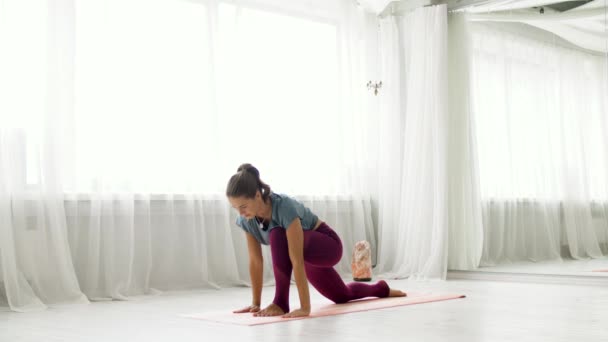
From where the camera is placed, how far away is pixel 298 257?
3.18m

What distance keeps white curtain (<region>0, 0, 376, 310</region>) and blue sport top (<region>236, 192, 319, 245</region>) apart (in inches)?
54.1

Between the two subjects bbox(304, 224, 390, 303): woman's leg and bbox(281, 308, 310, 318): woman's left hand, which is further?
bbox(304, 224, 390, 303): woman's leg

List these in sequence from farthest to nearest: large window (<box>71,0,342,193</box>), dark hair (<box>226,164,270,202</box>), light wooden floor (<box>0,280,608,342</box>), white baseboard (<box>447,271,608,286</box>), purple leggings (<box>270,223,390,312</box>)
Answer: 1. white baseboard (<box>447,271,608,286</box>)
2. large window (<box>71,0,342,193</box>)
3. purple leggings (<box>270,223,390,312</box>)
4. dark hair (<box>226,164,270,202</box>)
5. light wooden floor (<box>0,280,608,342</box>)

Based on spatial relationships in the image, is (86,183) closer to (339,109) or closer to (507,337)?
(339,109)

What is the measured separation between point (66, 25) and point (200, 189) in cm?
132

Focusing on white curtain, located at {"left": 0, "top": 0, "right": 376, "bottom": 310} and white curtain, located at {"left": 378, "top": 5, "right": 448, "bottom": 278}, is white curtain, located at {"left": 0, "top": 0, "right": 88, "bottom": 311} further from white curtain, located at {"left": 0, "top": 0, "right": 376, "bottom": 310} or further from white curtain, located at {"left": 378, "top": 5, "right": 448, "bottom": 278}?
white curtain, located at {"left": 378, "top": 5, "right": 448, "bottom": 278}

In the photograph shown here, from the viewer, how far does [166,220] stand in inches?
188

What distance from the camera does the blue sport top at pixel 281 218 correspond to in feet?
10.6

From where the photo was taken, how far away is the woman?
125 inches

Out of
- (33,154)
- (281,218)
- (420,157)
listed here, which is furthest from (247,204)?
(420,157)

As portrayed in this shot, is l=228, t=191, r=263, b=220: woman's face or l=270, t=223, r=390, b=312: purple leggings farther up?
l=228, t=191, r=263, b=220: woman's face

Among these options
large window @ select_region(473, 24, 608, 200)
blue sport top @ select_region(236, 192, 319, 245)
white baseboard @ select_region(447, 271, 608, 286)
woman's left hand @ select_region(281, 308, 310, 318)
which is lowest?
white baseboard @ select_region(447, 271, 608, 286)

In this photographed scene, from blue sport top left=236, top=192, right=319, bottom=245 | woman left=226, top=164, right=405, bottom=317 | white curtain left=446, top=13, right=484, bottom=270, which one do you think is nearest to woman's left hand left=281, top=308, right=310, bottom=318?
woman left=226, top=164, right=405, bottom=317

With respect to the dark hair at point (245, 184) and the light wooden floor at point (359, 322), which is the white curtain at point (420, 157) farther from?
the dark hair at point (245, 184)
